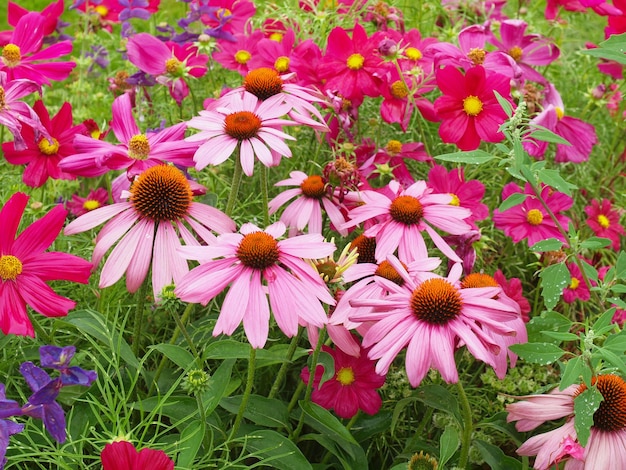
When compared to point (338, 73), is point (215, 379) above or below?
below

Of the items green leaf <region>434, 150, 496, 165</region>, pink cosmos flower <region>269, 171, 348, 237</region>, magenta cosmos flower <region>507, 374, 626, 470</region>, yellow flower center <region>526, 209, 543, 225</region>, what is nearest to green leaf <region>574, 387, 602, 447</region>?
magenta cosmos flower <region>507, 374, 626, 470</region>

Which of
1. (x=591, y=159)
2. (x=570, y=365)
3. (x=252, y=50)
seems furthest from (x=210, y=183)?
(x=591, y=159)

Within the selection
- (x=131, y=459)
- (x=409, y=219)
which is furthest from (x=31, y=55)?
(x=131, y=459)

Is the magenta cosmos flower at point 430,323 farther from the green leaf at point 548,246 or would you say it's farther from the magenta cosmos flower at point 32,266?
the magenta cosmos flower at point 32,266

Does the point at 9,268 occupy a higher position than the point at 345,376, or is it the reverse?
the point at 9,268

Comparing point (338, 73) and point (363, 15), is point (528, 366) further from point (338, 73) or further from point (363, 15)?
point (363, 15)

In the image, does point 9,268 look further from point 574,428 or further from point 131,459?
point 574,428

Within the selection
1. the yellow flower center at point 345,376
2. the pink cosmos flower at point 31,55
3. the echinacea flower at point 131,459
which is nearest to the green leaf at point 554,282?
the yellow flower center at point 345,376

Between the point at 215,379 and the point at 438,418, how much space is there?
36 centimetres

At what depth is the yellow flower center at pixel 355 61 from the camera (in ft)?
4.26

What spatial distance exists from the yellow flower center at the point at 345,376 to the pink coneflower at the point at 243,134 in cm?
30

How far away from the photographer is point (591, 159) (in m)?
1.95

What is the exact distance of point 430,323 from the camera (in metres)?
0.86

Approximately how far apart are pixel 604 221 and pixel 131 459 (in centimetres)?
112
